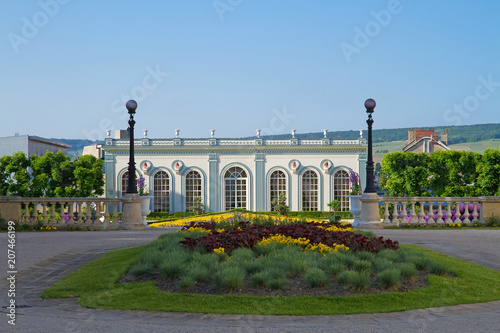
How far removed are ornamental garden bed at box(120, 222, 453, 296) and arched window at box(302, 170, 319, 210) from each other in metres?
32.0

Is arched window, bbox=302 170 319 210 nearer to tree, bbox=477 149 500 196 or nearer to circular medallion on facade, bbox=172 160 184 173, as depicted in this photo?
circular medallion on facade, bbox=172 160 184 173

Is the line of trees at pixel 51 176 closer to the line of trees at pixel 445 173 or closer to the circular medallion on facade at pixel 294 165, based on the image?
the circular medallion on facade at pixel 294 165

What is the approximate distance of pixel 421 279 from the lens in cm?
752

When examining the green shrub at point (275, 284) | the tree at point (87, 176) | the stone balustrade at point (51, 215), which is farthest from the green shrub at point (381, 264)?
the tree at point (87, 176)

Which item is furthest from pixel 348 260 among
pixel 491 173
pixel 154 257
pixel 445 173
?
pixel 445 173

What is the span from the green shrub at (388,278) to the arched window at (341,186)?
1375 inches

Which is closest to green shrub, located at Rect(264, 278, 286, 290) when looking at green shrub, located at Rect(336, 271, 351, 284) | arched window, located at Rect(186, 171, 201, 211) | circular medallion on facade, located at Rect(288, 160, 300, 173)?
green shrub, located at Rect(336, 271, 351, 284)

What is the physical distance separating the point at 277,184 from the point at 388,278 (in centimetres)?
3506

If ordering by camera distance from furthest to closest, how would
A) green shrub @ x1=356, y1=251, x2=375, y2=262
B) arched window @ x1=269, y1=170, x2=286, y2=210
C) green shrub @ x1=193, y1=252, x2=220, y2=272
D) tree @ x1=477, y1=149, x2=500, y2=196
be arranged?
arched window @ x1=269, y1=170, x2=286, y2=210, tree @ x1=477, y1=149, x2=500, y2=196, green shrub @ x1=356, y1=251, x2=375, y2=262, green shrub @ x1=193, y1=252, x2=220, y2=272

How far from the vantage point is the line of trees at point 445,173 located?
3609cm

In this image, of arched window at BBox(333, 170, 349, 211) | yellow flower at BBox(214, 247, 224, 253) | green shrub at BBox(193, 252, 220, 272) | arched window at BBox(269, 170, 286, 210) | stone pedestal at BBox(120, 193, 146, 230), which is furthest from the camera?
arched window at BBox(269, 170, 286, 210)

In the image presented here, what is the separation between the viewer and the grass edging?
6149 mm

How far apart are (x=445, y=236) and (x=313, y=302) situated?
8.76 metres

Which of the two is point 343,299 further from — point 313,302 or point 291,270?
point 291,270
